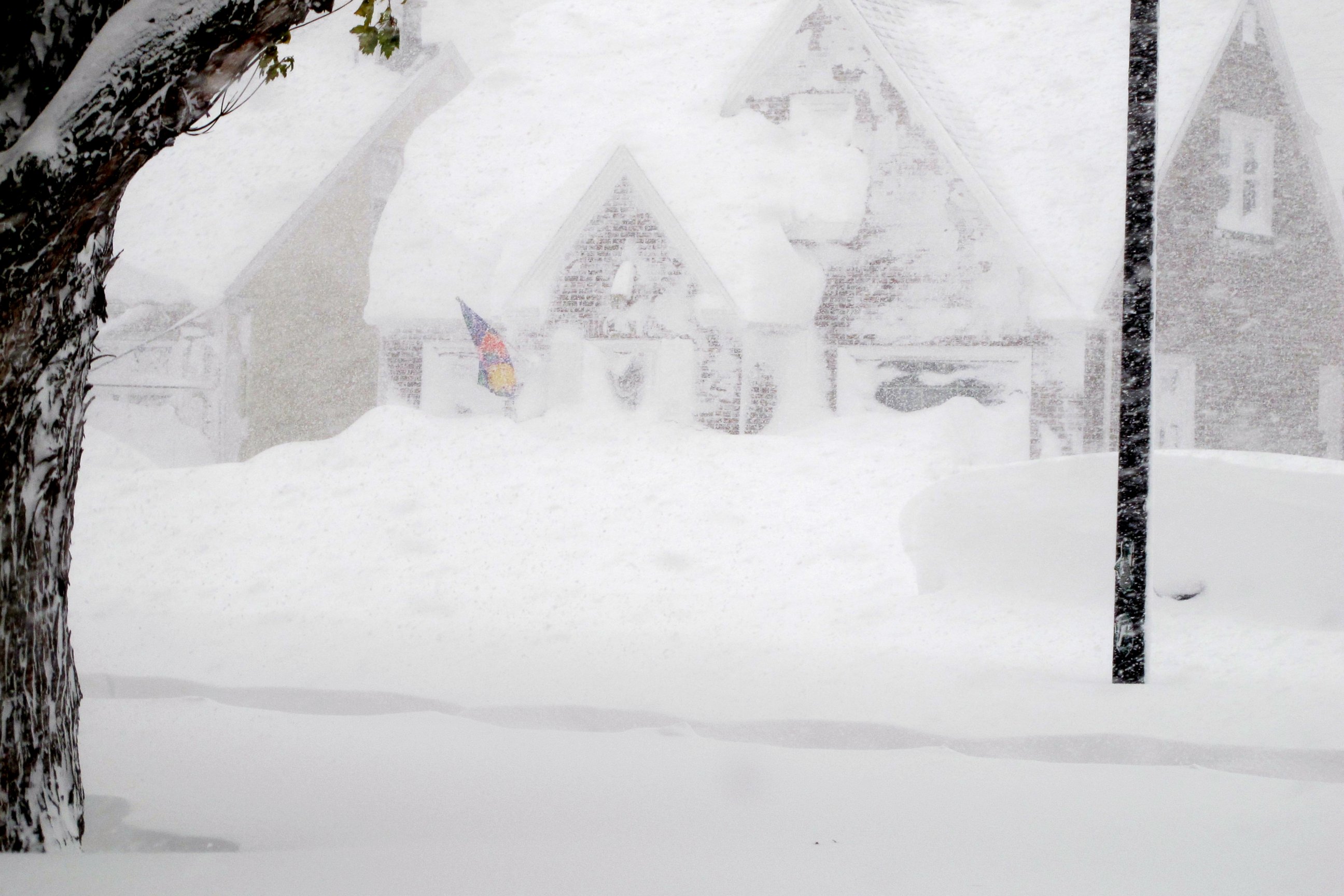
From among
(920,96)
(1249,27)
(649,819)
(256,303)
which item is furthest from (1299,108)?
(649,819)

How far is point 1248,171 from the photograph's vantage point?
19734 mm

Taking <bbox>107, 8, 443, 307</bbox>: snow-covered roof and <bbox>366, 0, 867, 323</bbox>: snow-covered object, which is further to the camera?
<bbox>107, 8, 443, 307</bbox>: snow-covered roof

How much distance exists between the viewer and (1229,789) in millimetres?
6305

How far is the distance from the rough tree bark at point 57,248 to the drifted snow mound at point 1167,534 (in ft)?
27.9

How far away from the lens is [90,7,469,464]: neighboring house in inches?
893

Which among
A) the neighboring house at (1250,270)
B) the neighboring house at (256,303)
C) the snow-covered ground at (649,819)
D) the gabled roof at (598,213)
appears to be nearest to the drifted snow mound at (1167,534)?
the snow-covered ground at (649,819)

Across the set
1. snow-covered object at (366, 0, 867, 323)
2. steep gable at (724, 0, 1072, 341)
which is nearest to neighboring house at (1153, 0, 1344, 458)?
steep gable at (724, 0, 1072, 341)

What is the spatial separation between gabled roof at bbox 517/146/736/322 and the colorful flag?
0.74m

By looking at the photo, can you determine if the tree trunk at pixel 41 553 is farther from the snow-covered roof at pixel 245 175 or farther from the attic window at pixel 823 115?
the snow-covered roof at pixel 245 175

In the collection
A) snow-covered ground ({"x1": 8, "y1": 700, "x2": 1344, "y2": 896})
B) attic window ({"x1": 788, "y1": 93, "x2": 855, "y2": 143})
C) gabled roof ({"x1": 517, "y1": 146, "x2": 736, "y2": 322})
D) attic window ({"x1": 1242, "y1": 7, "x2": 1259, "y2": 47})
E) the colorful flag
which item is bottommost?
snow-covered ground ({"x1": 8, "y1": 700, "x2": 1344, "y2": 896})

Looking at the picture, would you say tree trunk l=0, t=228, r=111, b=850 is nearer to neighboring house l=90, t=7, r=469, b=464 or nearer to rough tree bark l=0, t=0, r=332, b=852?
rough tree bark l=0, t=0, r=332, b=852

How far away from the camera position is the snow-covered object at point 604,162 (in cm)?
1919

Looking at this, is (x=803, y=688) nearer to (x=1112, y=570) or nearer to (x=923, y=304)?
(x=1112, y=570)

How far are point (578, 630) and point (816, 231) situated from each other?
366 inches
